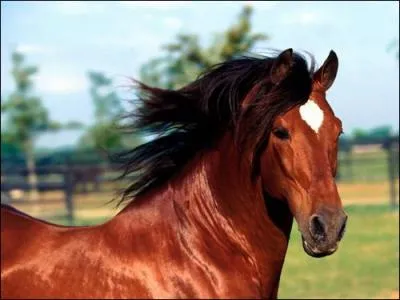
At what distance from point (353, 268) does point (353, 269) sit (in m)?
0.10

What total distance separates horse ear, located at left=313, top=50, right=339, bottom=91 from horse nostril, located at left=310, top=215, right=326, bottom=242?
2.74 feet

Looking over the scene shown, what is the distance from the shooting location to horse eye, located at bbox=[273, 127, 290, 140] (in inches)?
150

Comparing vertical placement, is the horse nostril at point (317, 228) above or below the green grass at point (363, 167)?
above

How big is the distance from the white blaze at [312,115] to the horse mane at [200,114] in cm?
9

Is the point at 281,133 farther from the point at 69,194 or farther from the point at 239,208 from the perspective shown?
the point at 69,194

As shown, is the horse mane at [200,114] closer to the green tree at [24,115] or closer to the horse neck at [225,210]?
the horse neck at [225,210]

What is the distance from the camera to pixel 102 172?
2516cm

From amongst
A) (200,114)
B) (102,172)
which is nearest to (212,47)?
(102,172)

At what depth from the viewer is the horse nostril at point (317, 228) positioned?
362cm

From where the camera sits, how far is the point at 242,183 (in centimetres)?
405

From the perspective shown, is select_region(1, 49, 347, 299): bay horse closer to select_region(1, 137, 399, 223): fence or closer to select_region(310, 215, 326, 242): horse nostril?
select_region(310, 215, 326, 242): horse nostril

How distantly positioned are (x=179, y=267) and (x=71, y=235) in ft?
1.90

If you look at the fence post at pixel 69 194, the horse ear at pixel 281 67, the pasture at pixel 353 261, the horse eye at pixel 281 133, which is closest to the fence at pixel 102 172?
the fence post at pixel 69 194

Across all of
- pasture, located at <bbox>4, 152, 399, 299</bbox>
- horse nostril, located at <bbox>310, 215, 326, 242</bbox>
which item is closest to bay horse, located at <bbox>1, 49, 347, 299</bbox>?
horse nostril, located at <bbox>310, 215, 326, 242</bbox>
